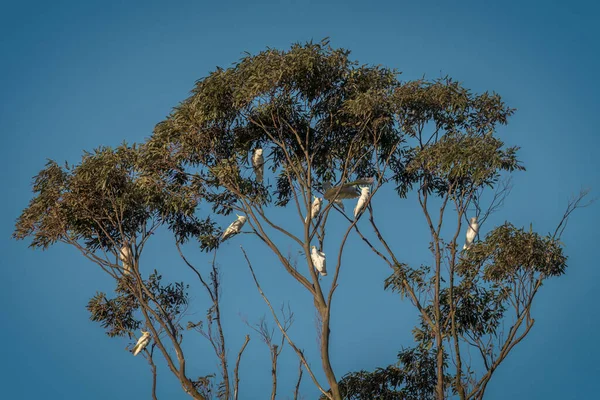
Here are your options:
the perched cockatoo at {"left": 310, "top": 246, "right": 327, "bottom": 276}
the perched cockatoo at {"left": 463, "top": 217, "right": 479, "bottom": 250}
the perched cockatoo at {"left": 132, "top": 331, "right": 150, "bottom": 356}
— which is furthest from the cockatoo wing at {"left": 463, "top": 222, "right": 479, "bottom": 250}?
the perched cockatoo at {"left": 132, "top": 331, "right": 150, "bottom": 356}

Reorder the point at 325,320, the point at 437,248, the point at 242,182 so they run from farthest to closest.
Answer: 1. the point at 242,182
2. the point at 437,248
3. the point at 325,320

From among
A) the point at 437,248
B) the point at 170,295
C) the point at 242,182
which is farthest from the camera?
the point at 170,295

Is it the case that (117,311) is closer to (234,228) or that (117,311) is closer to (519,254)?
(234,228)

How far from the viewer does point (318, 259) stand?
30.4 ft

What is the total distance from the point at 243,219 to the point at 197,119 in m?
1.33

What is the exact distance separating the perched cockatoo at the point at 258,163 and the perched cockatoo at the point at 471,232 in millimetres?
2639

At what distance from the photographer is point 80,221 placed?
10742mm

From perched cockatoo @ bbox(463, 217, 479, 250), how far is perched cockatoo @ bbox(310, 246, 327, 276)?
1979 mm

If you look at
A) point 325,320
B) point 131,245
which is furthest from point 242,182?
point 325,320

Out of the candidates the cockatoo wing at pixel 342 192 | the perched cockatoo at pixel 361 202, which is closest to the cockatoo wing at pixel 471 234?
the perched cockatoo at pixel 361 202

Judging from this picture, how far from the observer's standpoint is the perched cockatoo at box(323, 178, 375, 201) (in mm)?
9633

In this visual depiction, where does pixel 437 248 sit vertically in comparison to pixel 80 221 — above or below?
below

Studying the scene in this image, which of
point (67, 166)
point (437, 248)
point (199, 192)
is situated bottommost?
point (437, 248)

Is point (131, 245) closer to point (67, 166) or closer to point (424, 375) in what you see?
point (67, 166)
